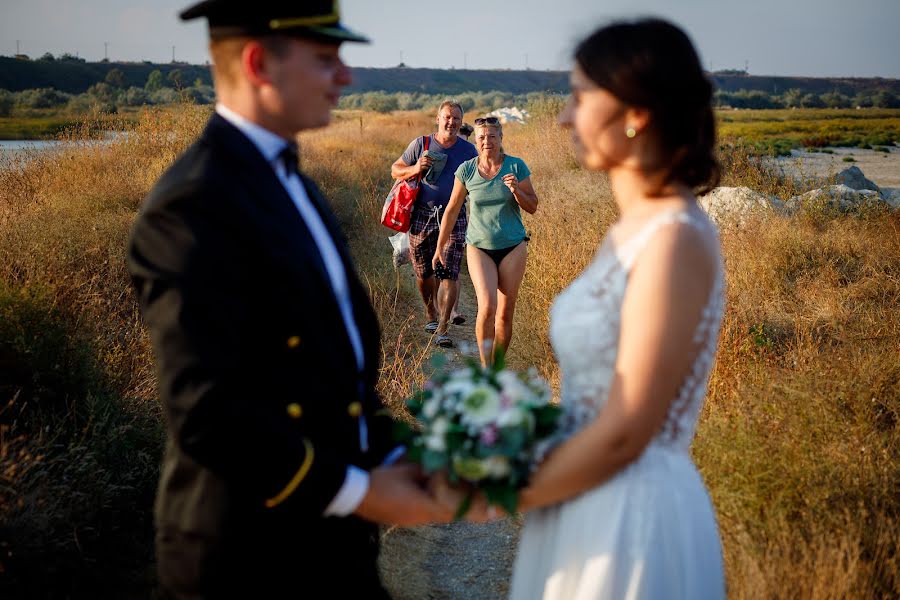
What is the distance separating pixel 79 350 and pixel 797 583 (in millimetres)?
3904

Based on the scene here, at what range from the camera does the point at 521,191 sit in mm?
6359

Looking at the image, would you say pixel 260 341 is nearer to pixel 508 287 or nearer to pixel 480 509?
pixel 480 509

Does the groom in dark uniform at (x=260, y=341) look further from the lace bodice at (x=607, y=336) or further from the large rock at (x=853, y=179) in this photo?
the large rock at (x=853, y=179)

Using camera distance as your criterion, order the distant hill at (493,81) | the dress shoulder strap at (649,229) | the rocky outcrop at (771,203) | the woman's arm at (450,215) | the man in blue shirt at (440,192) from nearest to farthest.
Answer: the dress shoulder strap at (649,229), the woman's arm at (450,215), the man in blue shirt at (440,192), the rocky outcrop at (771,203), the distant hill at (493,81)

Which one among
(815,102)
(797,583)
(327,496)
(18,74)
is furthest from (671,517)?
(815,102)

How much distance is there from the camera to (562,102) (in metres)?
20.9

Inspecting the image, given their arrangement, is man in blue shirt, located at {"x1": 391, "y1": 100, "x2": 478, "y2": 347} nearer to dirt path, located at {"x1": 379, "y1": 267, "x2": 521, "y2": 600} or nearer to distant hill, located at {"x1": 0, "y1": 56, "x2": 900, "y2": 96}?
dirt path, located at {"x1": 379, "y1": 267, "x2": 521, "y2": 600}

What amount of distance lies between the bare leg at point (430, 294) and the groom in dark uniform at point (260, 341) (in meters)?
6.40

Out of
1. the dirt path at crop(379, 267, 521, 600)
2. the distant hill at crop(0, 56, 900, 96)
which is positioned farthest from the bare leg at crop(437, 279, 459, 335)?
the distant hill at crop(0, 56, 900, 96)

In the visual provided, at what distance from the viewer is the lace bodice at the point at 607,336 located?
5.37ft

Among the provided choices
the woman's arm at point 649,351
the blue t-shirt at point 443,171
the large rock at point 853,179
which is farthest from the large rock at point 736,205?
the woman's arm at point 649,351

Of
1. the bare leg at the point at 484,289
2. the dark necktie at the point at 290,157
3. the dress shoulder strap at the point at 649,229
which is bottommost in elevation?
the bare leg at the point at 484,289

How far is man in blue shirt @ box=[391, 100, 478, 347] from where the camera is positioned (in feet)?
25.0

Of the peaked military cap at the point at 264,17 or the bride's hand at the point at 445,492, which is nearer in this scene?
the peaked military cap at the point at 264,17
